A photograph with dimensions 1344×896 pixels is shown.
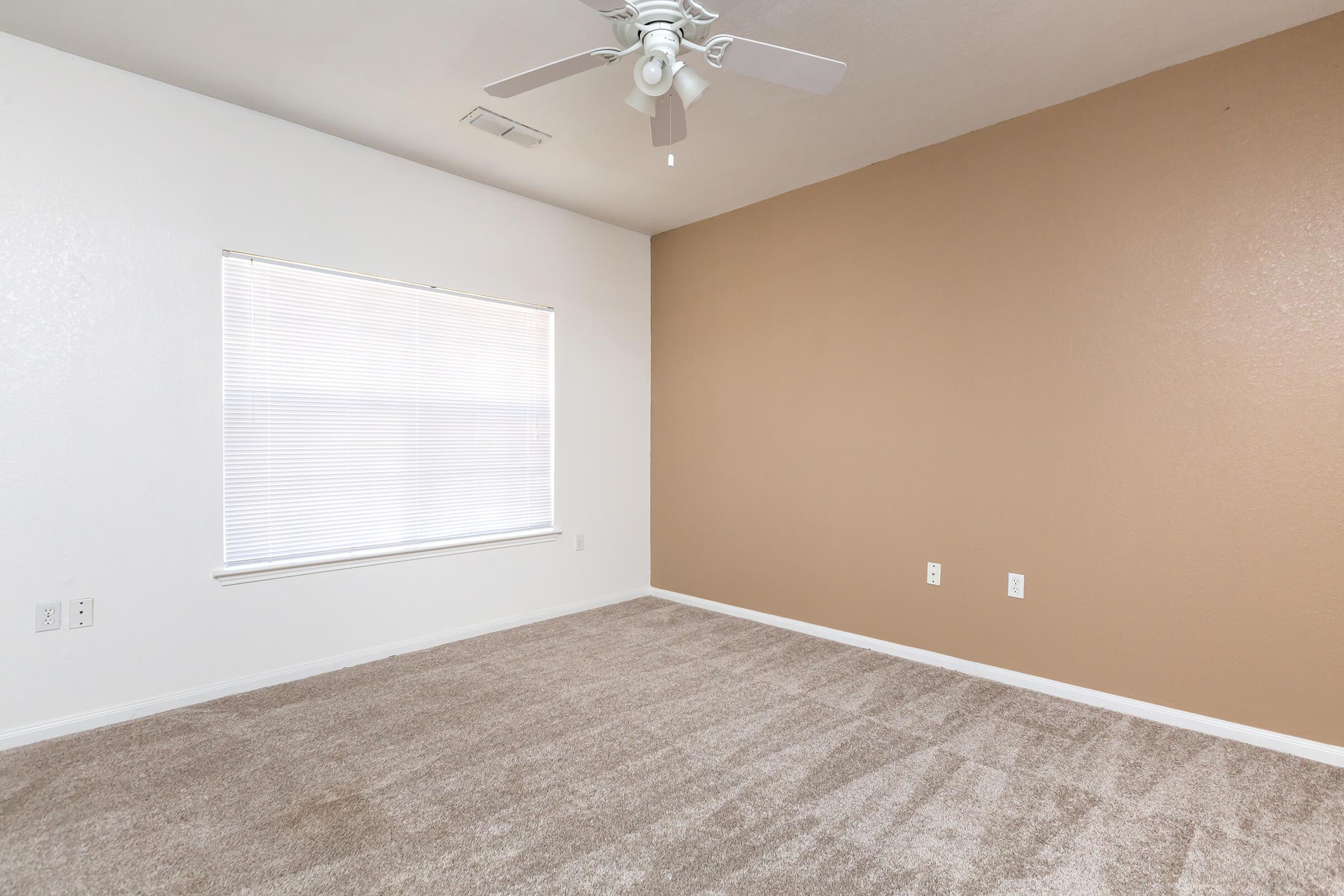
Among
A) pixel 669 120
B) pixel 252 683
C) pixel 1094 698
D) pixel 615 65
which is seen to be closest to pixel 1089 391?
pixel 1094 698

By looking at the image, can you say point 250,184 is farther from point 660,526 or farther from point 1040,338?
point 1040,338

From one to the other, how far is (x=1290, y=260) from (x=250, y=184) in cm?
432

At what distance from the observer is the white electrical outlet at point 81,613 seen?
2.59 m

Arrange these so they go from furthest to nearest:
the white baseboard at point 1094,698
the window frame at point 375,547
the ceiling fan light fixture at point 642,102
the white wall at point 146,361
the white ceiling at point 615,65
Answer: the window frame at point 375,547 → the white wall at point 146,361 → the white baseboard at point 1094,698 → the white ceiling at point 615,65 → the ceiling fan light fixture at point 642,102

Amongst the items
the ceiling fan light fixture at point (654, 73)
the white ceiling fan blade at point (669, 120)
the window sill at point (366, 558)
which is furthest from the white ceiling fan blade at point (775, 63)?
the window sill at point (366, 558)

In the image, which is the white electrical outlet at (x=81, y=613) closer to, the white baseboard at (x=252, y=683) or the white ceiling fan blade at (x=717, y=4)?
the white baseboard at (x=252, y=683)

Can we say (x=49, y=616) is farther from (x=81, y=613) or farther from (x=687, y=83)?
(x=687, y=83)

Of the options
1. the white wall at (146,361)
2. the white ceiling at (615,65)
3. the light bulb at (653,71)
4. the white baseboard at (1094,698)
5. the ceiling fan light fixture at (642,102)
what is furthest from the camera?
the white wall at (146,361)

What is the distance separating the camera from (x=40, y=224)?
2.52m

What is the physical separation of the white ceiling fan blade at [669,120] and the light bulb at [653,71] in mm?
219

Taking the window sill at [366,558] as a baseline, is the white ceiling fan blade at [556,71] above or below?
above

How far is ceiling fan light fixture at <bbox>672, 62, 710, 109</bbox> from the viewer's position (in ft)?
6.34

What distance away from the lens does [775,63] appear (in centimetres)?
187

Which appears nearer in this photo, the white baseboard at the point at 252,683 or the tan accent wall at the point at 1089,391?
the tan accent wall at the point at 1089,391
